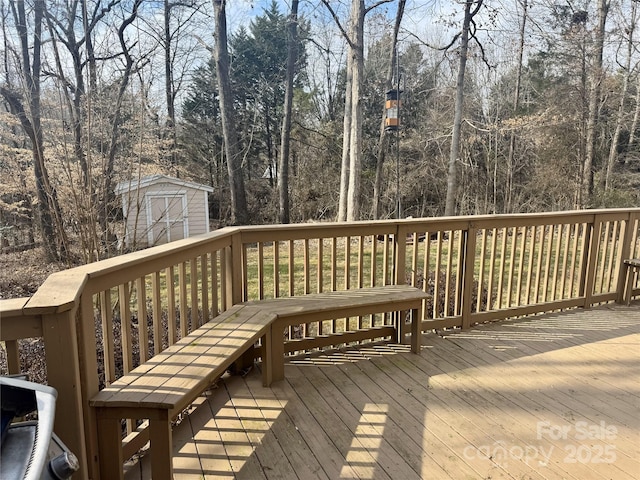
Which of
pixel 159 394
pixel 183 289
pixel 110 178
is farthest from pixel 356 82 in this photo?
pixel 159 394

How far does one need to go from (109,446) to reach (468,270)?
299 centimetres

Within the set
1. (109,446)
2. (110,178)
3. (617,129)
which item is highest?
(617,129)

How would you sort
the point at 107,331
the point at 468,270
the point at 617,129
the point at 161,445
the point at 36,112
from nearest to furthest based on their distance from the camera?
1. the point at 161,445
2. the point at 107,331
3. the point at 468,270
4. the point at 36,112
5. the point at 617,129

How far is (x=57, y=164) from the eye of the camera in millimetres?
4633

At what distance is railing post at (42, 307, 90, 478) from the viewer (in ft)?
4.76

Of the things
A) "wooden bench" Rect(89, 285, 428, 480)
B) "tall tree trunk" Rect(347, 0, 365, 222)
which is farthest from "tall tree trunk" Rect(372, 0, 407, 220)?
"wooden bench" Rect(89, 285, 428, 480)

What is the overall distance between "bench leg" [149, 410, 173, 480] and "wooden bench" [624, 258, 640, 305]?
459 cm

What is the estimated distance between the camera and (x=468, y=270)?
3.75 meters

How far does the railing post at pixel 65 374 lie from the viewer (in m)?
1.45

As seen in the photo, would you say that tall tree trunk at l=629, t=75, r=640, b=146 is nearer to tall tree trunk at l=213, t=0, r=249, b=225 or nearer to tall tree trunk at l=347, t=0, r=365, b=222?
tall tree trunk at l=347, t=0, r=365, b=222

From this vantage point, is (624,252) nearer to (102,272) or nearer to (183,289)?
(183,289)

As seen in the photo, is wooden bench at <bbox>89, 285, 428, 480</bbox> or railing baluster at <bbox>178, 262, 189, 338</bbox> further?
railing baluster at <bbox>178, 262, 189, 338</bbox>

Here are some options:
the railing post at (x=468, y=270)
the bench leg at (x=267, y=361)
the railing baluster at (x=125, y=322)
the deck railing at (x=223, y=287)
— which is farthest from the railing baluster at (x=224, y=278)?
the railing post at (x=468, y=270)

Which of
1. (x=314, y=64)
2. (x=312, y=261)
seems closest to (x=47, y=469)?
(x=312, y=261)
